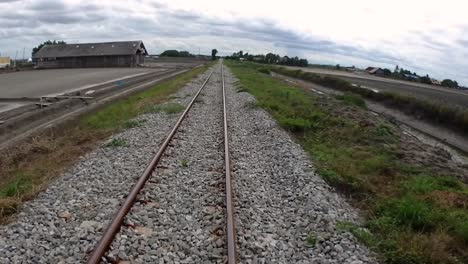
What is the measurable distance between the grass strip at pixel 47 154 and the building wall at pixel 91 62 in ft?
230

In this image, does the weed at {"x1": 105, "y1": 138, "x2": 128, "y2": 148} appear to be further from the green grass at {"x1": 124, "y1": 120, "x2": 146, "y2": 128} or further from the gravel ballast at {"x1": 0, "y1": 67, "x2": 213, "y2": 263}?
the green grass at {"x1": 124, "y1": 120, "x2": 146, "y2": 128}

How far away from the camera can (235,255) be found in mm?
5461

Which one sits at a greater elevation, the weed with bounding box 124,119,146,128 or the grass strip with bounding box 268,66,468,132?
the grass strip with bounding box 268,66,468,132

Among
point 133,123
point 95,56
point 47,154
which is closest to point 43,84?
point 133,123

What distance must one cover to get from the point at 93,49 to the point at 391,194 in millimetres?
88587

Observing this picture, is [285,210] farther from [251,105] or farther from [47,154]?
[251,105]

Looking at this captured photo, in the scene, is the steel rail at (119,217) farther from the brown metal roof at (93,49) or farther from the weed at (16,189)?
the brown metal roof at (93,49)

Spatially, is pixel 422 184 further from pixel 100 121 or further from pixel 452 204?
pixel 100 121

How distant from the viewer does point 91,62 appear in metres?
87.7

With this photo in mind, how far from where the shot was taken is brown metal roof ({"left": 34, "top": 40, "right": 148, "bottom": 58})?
86750 millimetres

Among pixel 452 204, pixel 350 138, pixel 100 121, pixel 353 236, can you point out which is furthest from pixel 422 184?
pixel 100 121

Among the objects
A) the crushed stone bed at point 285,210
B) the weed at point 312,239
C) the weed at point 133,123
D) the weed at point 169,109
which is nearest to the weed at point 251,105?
the weed at point 169,109

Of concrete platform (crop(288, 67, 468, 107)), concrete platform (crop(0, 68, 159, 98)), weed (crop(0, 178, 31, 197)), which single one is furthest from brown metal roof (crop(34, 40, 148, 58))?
weed (crop(0, 178, 31, 197))

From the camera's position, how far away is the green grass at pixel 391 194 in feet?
19.9
